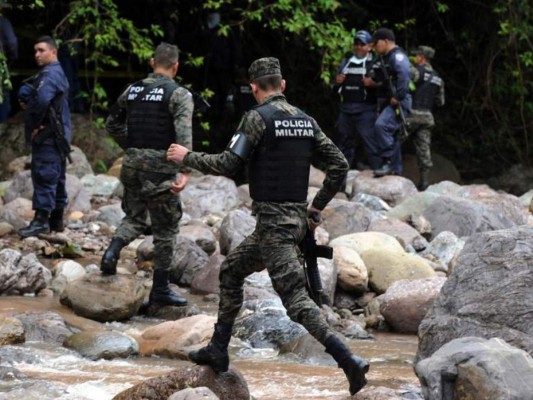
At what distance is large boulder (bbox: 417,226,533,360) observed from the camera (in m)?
6.39

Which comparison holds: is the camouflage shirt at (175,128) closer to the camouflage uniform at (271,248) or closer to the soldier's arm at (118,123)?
the soldier's arm at (118,123)

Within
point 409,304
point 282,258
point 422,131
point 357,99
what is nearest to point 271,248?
point 282,258

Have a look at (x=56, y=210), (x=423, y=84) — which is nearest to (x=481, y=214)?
(x=423, y=84)

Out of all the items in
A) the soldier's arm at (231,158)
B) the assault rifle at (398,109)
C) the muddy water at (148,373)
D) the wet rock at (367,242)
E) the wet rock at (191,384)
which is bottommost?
the muddy water at (148,373)

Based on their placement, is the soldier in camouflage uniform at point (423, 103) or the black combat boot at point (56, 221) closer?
the black combat boot at point (56, 221)

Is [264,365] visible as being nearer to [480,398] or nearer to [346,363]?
[346,363]

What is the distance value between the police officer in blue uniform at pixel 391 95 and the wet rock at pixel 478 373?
8.03 metres

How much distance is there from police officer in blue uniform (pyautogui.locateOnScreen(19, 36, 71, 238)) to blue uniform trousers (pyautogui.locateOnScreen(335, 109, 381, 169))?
4201mm

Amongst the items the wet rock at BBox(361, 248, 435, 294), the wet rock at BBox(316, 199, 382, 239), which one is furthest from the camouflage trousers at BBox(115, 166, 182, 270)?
the wet rock at BBox(316, 199, 382, 239)

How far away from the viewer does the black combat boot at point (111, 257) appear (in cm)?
859

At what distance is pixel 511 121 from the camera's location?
18.3 meters

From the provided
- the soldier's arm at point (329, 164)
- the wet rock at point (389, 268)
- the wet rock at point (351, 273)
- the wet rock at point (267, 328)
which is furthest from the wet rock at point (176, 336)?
the wet rock at point (389, 268)

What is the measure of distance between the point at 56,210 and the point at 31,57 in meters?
6.66

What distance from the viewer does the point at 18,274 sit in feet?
30.1
